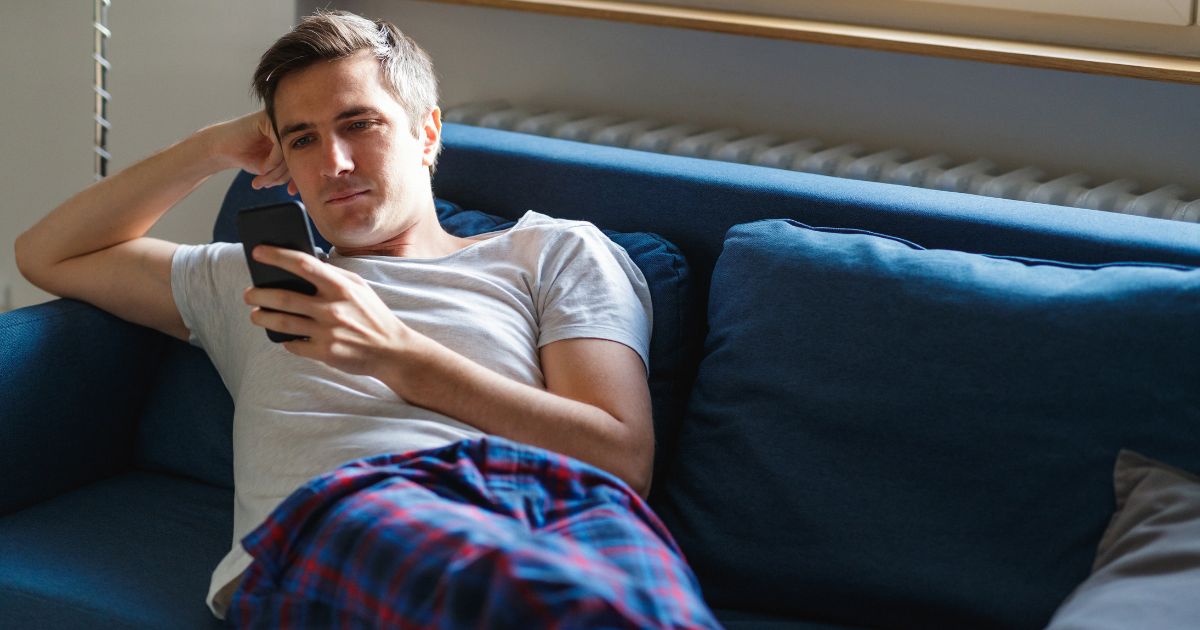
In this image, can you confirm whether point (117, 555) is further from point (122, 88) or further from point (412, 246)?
point (122, 88)

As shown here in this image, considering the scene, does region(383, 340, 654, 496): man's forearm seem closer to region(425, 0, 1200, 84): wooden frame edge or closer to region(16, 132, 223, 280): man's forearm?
region(16, 132, 223, 280): man's forearm

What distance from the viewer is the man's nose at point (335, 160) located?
64.6 inches

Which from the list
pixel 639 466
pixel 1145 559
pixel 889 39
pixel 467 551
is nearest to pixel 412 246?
pixel 639 466

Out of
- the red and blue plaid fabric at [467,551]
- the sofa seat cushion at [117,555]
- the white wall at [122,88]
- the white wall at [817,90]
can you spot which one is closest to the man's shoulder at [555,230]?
the red and blue plaid fabric at [467,551]

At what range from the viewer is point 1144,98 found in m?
1.98

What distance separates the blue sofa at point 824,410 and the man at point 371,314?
11cm

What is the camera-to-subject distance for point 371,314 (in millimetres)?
1466

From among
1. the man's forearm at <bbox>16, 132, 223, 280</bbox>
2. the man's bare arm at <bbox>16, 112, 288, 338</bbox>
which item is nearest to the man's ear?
the man's bare arm at <bbox>16, 112, 288, 338</bbox>

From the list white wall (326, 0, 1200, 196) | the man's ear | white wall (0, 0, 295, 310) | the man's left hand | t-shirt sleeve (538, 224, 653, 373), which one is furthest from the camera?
white wall (0, 0, 295, 310)

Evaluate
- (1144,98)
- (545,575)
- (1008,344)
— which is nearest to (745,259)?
(1008,344)

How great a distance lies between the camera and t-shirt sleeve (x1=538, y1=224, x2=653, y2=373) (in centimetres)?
159

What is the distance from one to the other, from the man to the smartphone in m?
0.02

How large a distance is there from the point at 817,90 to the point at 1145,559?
1247 mm

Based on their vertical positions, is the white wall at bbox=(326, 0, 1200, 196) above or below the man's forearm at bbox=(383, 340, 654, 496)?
above
